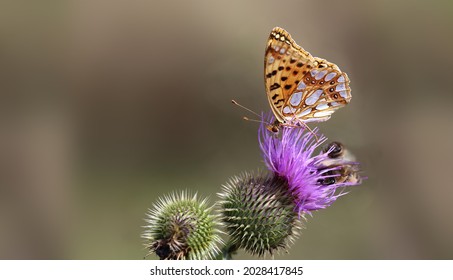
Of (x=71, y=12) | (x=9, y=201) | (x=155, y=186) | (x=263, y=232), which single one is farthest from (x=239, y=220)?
(x=71, y=12)

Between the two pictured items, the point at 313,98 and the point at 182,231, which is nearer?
the point at 182,231

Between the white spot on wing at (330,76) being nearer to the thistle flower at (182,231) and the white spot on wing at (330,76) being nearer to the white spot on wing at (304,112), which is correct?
the white spot on wing at (304,112)

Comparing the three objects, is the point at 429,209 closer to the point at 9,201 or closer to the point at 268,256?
the point at 268,256

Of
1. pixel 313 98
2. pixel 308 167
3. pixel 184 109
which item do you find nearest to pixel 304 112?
pixel 313 98

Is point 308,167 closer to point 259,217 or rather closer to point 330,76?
point 259,217

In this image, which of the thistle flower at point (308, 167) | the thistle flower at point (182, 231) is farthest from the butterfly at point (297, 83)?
the thistle flower at point (182, 231)
